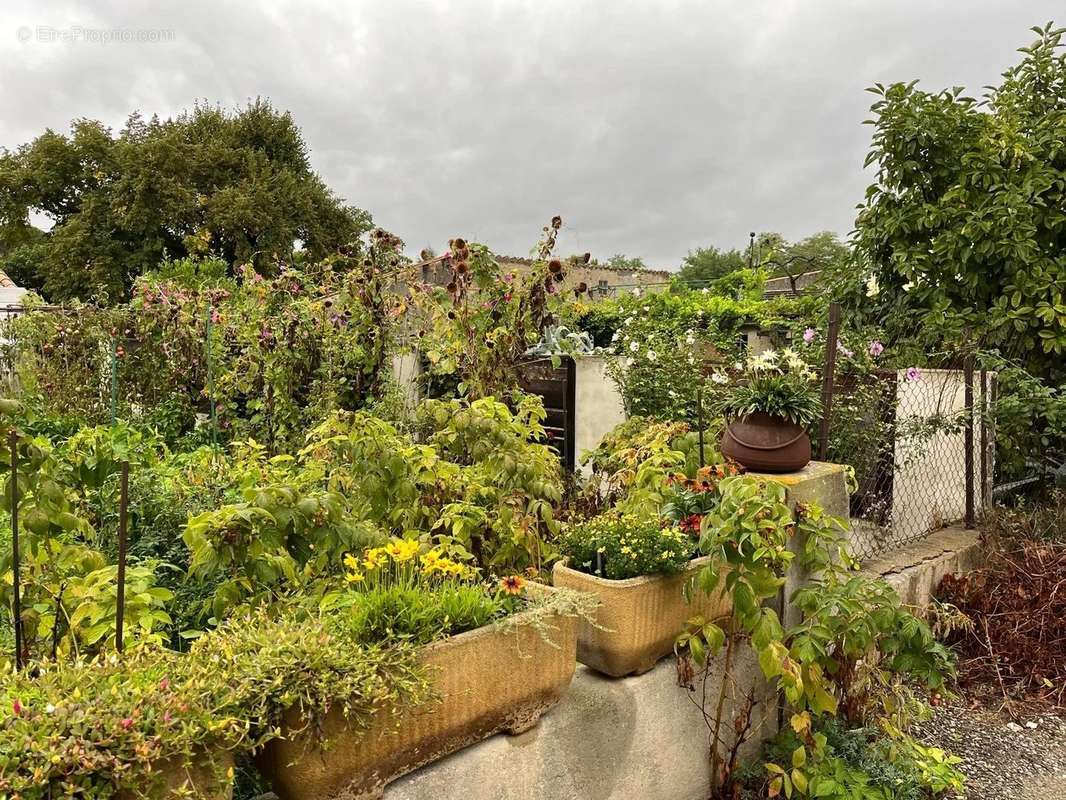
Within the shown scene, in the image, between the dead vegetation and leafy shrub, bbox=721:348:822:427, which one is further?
the dead vegetation

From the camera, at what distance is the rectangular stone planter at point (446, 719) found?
155 cm

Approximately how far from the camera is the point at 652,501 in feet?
8.93

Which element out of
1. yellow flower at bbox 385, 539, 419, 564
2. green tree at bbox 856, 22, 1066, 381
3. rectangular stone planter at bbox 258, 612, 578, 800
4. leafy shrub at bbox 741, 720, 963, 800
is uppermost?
green tree at bbox 856, 22, 1066, 381

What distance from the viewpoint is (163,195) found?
23797mm

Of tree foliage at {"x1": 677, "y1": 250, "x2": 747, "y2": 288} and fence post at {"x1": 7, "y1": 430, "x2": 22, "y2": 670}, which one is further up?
tree foliage at {"x1": 677, "y1": 250, "x2": 747, "y2": 288}

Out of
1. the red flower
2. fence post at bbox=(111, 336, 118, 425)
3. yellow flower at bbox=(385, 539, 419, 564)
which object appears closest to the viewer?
yellow flower at bbox=(385, 539, 419, 564)

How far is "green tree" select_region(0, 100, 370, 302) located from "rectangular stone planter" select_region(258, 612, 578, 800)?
22.7 meters

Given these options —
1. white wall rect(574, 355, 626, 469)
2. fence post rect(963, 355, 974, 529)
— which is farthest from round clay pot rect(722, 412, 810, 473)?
white wall rect(574, 355, 626, 469)

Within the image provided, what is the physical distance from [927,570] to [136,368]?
6.45 metres

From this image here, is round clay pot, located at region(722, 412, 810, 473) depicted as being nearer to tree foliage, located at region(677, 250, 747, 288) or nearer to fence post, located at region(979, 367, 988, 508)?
fence post, located at region(979, 367, 988, 508)

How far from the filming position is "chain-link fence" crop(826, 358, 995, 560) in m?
4.48

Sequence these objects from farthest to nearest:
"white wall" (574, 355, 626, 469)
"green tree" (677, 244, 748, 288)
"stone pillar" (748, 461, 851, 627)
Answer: "green tree" (677, 244, 748, 288), "white wall" (574, 355, 626, 469), "stone pillar" (748, 461, 851, 627)

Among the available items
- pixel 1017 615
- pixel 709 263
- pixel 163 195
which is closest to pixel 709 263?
pixel 709 263

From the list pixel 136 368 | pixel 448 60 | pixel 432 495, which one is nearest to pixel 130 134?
pixel 136 368
